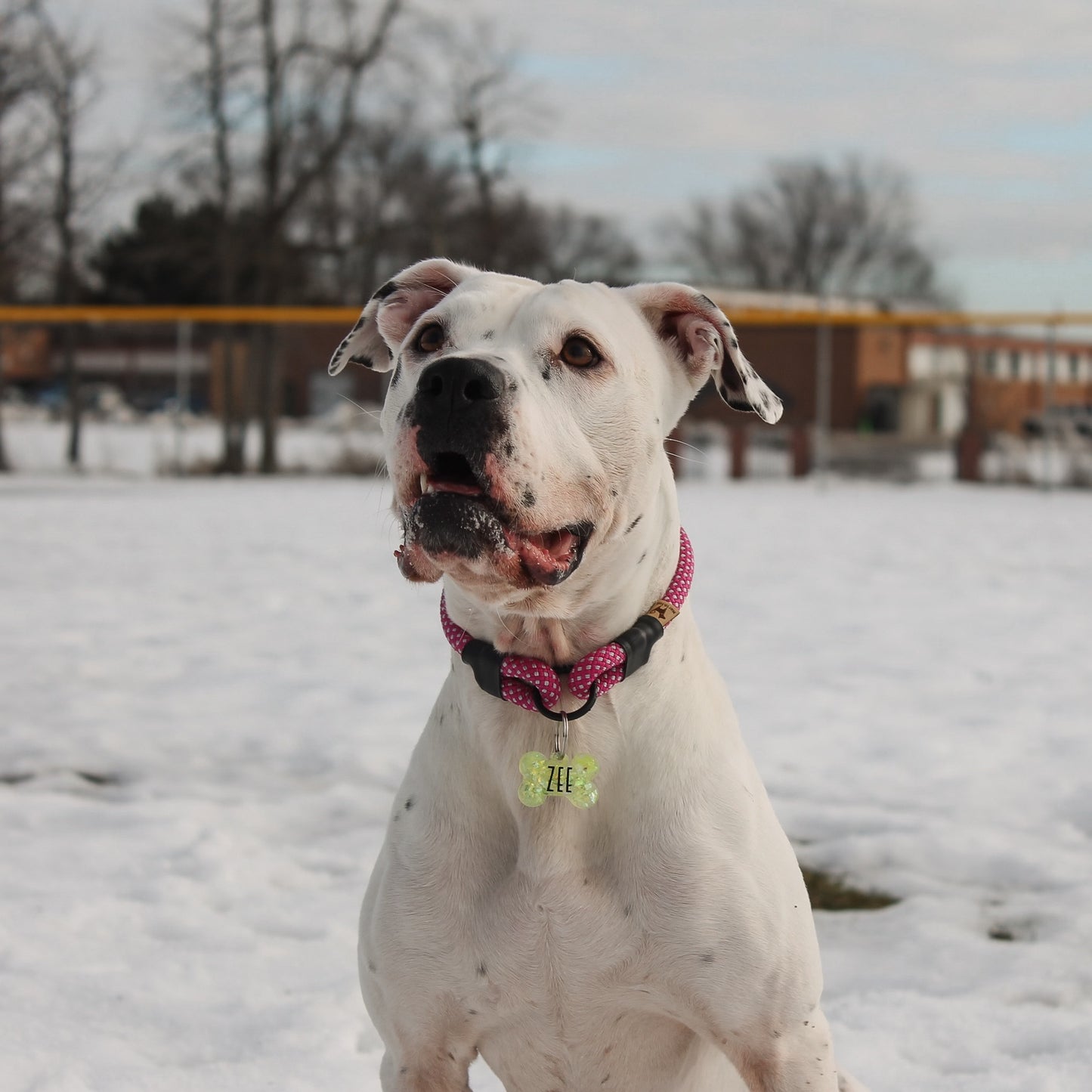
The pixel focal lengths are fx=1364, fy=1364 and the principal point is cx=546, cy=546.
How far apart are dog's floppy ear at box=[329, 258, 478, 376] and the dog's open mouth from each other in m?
0.64

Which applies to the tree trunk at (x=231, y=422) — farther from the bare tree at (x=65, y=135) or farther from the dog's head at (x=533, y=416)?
the dog's head at (x=533, y=416)

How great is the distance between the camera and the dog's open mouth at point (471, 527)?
1961 millimetres

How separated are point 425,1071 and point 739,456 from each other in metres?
16.9

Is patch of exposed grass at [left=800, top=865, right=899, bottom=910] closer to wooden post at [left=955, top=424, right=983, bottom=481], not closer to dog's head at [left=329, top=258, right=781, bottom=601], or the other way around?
dog's head at [left=329, top=258, right=781, bottom=601]

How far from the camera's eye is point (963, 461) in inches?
720

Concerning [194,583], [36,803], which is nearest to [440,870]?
[36,803]

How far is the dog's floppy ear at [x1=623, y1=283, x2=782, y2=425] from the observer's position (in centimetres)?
240

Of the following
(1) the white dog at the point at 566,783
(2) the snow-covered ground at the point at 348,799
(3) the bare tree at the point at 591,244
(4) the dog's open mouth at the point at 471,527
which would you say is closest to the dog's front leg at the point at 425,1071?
(1) the white dog at the point at 566,783

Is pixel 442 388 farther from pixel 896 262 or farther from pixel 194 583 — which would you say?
pixel 896 262

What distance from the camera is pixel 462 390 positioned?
75.6 inches

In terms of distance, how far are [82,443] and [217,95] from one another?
653 centimetres

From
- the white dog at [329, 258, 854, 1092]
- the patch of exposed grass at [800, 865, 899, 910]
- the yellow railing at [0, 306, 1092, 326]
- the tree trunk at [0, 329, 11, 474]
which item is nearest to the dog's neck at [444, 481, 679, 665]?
the white dog at [329, 258, 854, 1092]

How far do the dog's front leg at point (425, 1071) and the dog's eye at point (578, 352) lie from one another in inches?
43.4

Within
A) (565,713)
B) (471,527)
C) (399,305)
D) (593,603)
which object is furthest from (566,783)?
(399,305)
